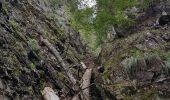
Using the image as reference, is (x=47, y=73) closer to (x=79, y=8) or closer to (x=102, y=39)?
(x=79, y=8)

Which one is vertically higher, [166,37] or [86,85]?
[166,37]

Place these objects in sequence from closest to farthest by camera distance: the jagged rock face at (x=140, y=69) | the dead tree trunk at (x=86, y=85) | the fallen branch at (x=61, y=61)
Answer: the jagged rock face at (x=140, y=69), the dead tree trunk at (x=86, y=85), the fallen branch at (x=61, y=61)

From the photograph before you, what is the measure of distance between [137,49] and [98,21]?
39.4 ft

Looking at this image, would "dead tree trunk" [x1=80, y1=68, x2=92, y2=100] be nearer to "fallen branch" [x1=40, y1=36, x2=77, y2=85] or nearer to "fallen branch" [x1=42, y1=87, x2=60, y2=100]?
"fallen branch" [x1=40, y1=36, x2=77, y2=85]

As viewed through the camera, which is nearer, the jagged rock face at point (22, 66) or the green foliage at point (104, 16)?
the jagged rock face at point (22, 66)

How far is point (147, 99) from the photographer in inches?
416

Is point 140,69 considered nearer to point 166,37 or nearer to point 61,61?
point 61,61

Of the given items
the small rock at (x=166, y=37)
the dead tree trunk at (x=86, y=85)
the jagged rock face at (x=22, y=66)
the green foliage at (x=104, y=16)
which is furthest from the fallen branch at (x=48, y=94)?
the green foliage at (x=104, y=16)

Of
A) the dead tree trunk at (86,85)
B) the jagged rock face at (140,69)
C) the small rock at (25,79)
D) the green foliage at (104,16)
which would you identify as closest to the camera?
the small rock at (25,79)

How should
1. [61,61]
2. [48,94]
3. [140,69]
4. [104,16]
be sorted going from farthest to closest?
[104,16] < [61,61] < [140,69] < [48,94]

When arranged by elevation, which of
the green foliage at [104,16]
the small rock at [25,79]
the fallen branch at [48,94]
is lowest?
the fallen branch at [48,94]

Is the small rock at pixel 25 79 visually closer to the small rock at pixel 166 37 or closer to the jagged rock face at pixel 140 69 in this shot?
the jagged rock face at pixel 140 69

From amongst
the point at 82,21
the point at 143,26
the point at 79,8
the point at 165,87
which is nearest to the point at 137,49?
the point at 165,87

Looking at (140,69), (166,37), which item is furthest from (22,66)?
(166,37)
